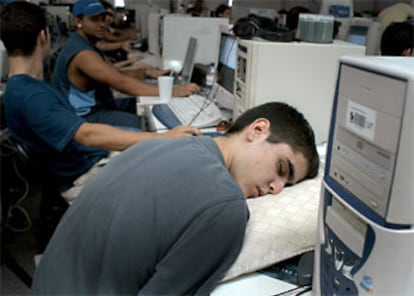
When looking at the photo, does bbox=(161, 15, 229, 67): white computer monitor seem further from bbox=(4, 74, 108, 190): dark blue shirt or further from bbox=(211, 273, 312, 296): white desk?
bbox=(211, 273, 312, 296): white desk

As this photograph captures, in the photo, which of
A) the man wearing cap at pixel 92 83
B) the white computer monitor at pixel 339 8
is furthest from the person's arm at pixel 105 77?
the white computer monitor at pixel 339 8

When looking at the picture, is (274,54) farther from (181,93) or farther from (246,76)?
(181,93)

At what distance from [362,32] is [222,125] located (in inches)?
78.6

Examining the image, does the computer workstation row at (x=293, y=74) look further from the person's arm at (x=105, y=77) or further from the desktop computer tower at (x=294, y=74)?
the person's arm at (x=105, y=77)

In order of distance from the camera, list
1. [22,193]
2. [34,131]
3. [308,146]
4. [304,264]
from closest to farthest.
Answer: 1. [304,264]
2. [308,146]
3. [34,131]
4. [22,193]

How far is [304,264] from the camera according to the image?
84 cm

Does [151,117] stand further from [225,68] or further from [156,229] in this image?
[156,229]

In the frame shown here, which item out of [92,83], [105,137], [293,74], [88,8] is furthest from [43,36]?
[293,74]

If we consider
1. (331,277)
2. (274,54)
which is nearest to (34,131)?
(274,54)

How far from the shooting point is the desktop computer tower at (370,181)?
53cm

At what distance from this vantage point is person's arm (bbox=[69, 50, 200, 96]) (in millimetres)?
2285

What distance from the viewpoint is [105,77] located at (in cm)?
233

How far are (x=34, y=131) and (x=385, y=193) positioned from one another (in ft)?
4.53

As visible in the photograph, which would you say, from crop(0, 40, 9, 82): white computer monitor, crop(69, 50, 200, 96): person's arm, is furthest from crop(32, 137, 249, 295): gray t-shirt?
crop(69, 50, 200, 96): person's arm
